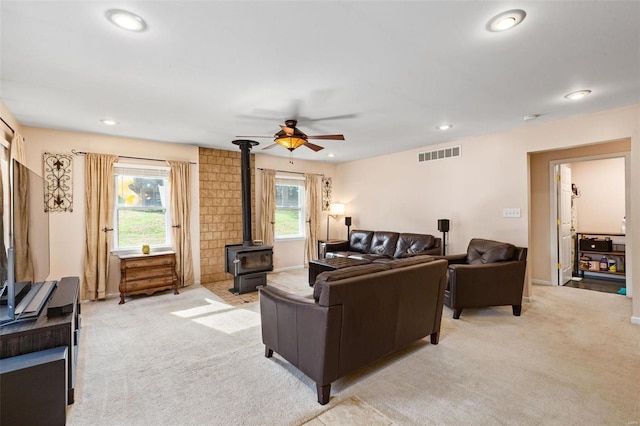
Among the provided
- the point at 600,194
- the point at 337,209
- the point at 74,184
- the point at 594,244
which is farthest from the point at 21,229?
the point at 600,194

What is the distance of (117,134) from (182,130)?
1.11 meters

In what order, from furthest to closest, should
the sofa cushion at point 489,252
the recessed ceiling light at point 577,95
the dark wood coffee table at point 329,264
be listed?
1. the dark wood coffee table at point 329,264
2. the sofa cushion at point 489,252
3. the recessed ceiling light at point 577,95

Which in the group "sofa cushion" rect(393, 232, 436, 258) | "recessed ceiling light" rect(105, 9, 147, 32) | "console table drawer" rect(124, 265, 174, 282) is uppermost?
"recessed ceiling light" rect(105, 9, 147, 32)

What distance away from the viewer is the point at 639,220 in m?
Answer: 3.32

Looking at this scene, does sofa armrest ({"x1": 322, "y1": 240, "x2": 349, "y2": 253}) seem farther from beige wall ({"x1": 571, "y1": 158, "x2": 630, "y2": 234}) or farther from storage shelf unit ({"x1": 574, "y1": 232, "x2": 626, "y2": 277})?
beige wall ({"x1": 571, "y1": 158, "x2": 630, "y2": 234})

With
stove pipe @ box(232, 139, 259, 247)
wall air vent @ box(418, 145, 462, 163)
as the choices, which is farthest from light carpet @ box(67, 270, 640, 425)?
wall air vent @ box(418, 145, 462, 163)

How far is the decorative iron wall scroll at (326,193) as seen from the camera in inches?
283

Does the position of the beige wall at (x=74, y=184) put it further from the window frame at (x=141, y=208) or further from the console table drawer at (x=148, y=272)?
the console table drawer at (x=148, y=272)

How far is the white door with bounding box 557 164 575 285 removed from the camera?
16.6ft

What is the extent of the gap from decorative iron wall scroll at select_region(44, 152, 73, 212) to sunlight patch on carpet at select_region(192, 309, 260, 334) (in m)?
2.73

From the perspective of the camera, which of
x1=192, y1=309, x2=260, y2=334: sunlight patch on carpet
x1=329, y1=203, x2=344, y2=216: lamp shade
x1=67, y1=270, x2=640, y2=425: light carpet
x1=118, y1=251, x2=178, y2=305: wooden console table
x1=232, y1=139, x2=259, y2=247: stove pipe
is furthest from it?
x1=329, y1=203, x2=344, y2=216: lamp shade

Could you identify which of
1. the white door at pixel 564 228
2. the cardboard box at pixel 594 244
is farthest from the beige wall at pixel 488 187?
the cardboard box at pixel 594 244

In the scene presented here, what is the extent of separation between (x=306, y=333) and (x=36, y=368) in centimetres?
163

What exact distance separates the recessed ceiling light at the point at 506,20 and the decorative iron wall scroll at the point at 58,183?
538 centimetres
